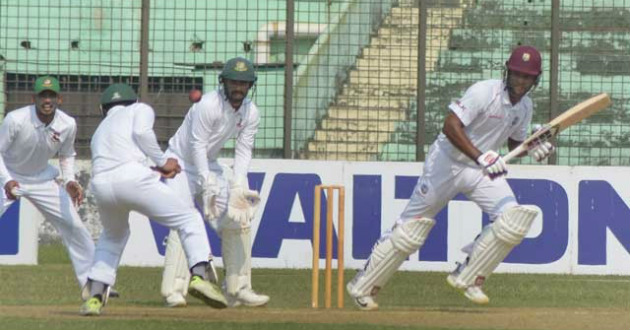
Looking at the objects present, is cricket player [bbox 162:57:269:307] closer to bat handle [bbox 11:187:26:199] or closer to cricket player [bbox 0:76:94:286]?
cricket player [bbox 0:76:94:286]

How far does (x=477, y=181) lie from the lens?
12172 mm

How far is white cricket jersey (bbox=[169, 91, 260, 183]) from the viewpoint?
493 inches

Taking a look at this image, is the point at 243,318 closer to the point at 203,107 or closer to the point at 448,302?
the point at 203,107

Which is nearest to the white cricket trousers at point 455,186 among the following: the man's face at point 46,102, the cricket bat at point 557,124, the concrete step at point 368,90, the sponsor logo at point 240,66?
the cricket bat at point 557,124

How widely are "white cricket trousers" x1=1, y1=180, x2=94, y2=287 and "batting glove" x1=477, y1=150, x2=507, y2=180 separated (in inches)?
152

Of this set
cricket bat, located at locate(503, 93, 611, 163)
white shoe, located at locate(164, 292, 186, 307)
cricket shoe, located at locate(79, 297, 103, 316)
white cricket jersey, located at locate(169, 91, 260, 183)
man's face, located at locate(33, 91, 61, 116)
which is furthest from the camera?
man's face, located at locate(33, 91, 61, 116)

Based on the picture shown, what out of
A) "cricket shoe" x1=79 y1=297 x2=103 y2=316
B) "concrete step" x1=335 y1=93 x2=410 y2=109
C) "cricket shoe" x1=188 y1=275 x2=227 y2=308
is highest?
"concrete step" x1=335 y1=93 x2=410 y2=109

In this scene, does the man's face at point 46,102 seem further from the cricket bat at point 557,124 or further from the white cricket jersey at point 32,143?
the cricket bat at point 557,124

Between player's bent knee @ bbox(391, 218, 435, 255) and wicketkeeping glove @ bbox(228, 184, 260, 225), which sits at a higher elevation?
wicketkeeping glove @ bbox(228, 184, 260, 225)

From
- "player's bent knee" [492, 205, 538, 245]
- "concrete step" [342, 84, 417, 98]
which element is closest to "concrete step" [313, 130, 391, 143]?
"concrete step" [342, 84, 417, 98]

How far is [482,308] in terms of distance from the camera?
12.8 m

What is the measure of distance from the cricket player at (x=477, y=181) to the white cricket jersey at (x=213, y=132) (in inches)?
53.6

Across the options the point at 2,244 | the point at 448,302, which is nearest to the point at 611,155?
the point at 448,302

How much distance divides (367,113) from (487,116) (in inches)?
264
